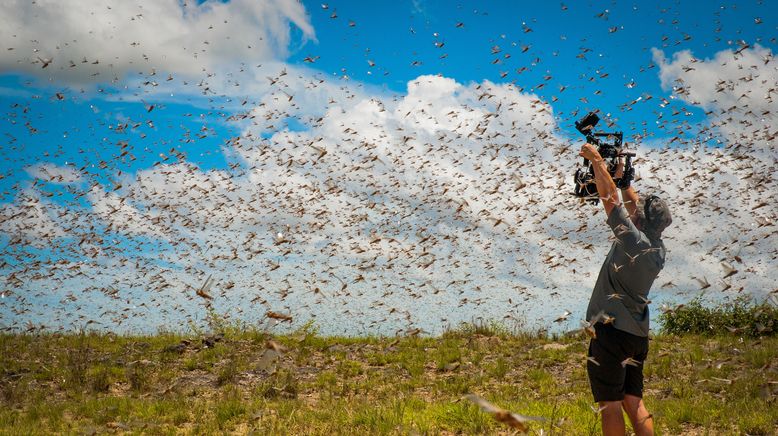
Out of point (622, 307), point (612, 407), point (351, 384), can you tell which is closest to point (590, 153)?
point (622, 307)

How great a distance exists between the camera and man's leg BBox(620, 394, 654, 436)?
501cm

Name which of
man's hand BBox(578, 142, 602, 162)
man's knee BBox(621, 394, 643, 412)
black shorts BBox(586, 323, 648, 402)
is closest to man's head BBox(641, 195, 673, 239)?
man's hand BBox(578, 142, 602, 162)

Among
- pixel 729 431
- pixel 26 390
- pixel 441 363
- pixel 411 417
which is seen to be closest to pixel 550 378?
pixel 441 363

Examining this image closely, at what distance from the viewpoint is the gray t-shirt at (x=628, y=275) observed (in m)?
4.90

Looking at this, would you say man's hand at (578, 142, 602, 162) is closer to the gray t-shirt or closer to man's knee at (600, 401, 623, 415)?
the gray t-shirt

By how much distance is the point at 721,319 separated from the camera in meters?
18.0

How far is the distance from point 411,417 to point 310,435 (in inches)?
54.8

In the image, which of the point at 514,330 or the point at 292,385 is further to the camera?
the point at 514,330

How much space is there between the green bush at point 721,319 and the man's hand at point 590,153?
1469 centimetres

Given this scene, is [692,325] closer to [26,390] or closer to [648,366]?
[648,366]

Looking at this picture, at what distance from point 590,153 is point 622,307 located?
1.38 meters

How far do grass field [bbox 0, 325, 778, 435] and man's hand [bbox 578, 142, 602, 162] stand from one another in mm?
2389

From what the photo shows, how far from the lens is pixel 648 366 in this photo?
39.9 feet

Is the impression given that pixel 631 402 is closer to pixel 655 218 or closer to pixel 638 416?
pixel 638 416
